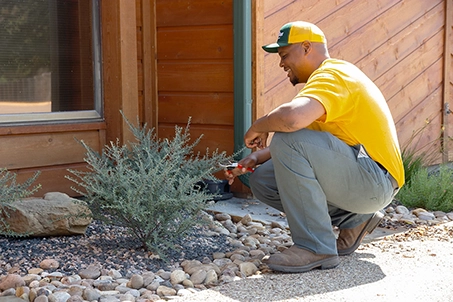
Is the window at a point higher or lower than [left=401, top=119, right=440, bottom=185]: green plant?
higher

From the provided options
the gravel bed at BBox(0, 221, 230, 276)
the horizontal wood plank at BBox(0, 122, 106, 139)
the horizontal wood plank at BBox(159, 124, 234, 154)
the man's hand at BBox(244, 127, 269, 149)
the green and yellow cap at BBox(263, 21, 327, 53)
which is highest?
the green and yellow cap at BBox(263, 21, 327, 53)

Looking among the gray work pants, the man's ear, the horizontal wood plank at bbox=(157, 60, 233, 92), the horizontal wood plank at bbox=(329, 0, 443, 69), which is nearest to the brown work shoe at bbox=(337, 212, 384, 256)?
the gray work pants

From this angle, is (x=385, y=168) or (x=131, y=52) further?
(x=131, y=52)

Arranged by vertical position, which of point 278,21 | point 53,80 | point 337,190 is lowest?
point 337,190

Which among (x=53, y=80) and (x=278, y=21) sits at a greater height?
(x=278, y=21)

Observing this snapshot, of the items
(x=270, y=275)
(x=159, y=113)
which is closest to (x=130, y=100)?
(x=159, y=113)

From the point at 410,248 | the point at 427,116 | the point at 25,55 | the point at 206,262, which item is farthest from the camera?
the point at 427,116

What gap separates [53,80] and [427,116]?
4.17 metres

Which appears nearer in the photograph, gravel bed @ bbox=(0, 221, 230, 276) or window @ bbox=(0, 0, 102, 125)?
gravel bed @ bbox=(0, 221, 230, 276)

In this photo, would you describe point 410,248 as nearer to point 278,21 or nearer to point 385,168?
point 385,168

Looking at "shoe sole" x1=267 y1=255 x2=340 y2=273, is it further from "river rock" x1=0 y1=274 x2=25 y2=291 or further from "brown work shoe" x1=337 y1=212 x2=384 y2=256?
"river rock" x1=0 y1=274 x2=25 y2=291

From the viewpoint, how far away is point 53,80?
191 inches

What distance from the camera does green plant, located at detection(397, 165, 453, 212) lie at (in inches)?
212

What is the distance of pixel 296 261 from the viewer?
341 centimetres
